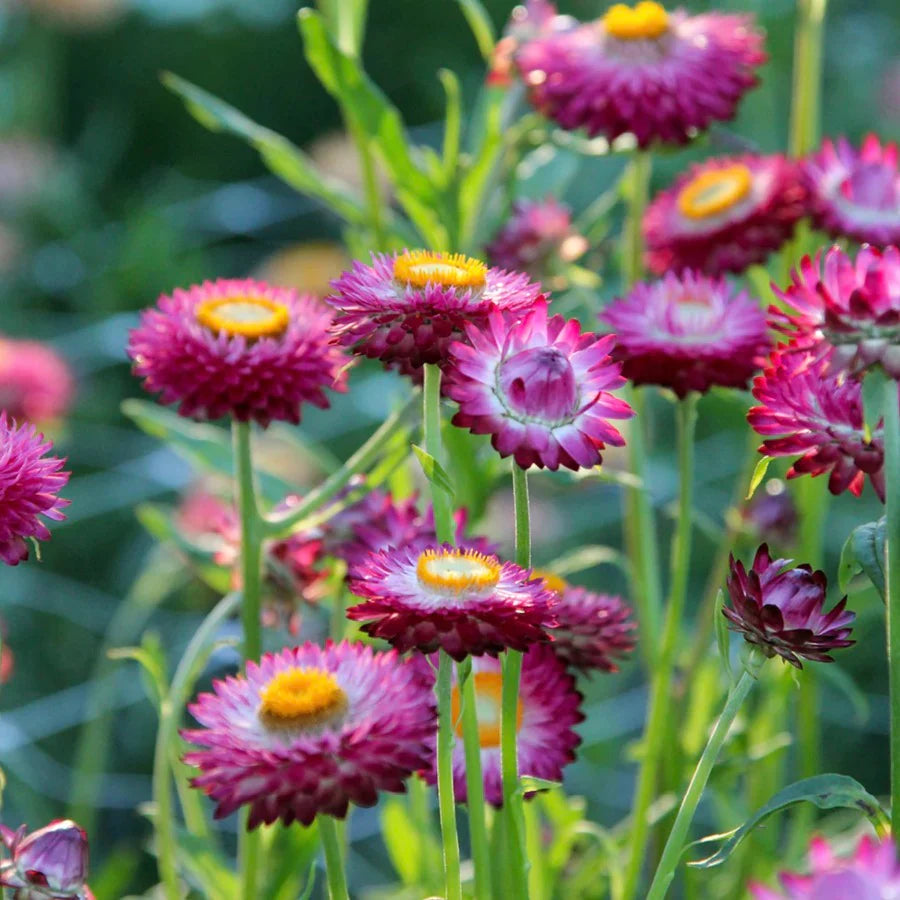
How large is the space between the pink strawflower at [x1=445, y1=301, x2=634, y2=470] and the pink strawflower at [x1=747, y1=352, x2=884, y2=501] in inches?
2.3

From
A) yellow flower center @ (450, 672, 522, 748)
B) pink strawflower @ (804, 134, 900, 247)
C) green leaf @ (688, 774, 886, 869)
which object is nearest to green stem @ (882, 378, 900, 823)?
green leaf @ (688, 774, 886, 869)

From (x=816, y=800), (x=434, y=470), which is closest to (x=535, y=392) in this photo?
(x=434, y=470)

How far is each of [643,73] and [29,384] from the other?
721 millimetres

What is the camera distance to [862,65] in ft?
9.30

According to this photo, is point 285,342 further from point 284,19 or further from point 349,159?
point 284,19

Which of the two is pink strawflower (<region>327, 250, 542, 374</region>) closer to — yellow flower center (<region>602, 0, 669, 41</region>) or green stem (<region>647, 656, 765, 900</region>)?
green stem (<region>647, 656, 765, 900</region>)

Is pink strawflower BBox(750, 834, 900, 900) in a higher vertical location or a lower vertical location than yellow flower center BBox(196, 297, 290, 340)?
lower

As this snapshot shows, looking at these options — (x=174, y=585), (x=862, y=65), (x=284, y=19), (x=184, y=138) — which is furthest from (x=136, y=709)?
(x=862, y=65)

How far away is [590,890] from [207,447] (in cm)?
35

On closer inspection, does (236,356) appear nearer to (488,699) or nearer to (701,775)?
(488,699)

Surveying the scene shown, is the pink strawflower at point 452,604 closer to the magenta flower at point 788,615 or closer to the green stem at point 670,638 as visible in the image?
the magenta flower at point 788,615

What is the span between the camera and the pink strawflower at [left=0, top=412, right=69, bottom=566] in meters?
0.53

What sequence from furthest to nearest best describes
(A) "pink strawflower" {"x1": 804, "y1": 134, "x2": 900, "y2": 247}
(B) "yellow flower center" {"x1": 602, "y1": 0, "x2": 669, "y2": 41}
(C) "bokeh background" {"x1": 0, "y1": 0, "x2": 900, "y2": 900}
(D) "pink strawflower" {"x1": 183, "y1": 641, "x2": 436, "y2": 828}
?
(C) "bokeh background" {"x1": 0, "y1": 0, "x2": 900, "y2": 900}
(B) "yellow flower center" {"x1": 602, "y1": 0, "x2": 669, "y2": 41}
(A) "pink strawflower" {"x1": 804, "y1": 134, "x2": 900, "y2": 247}
(D) "pink strawflower" {"x1": 183, "y1": 641, "x2": 436, "y2": 828}

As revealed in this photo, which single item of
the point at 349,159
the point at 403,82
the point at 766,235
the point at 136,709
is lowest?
the point at 136,709
